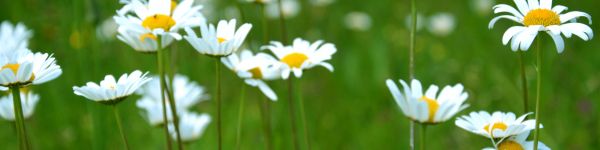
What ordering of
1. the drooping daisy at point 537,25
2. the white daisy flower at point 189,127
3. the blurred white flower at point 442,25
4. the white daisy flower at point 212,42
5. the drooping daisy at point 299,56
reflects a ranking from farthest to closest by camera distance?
the blurred white flower at point 442,25
the white daisy flower at point 189,127
the drooping daisy at point 299,56
the white daisy flower at point 212,42
the drooping daisy at point 537,25

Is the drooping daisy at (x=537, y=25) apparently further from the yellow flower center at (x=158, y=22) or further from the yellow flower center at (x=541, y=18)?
the yellow flower center at (x=158, y=22)

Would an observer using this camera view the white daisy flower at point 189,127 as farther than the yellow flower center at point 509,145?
Yes

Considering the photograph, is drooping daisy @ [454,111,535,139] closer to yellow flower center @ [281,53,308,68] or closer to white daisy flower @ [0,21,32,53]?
yellow flower center @ [281,53,308,68]

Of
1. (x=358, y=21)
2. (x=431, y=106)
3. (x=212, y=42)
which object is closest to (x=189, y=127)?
(x=212, y=42)

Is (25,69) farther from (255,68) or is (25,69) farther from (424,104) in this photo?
(424,104)

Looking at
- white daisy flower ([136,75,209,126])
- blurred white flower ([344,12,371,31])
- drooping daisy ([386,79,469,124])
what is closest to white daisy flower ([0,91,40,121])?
white daisy flower ([136,75,209,126])

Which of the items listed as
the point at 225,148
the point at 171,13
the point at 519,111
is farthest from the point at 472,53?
the point at 171,13

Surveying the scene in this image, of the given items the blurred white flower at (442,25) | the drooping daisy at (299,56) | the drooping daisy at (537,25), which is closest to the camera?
the drooping daisy at (537,25)

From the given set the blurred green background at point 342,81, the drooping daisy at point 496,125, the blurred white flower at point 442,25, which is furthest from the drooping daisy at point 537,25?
the blurred white flower at point 442,25
